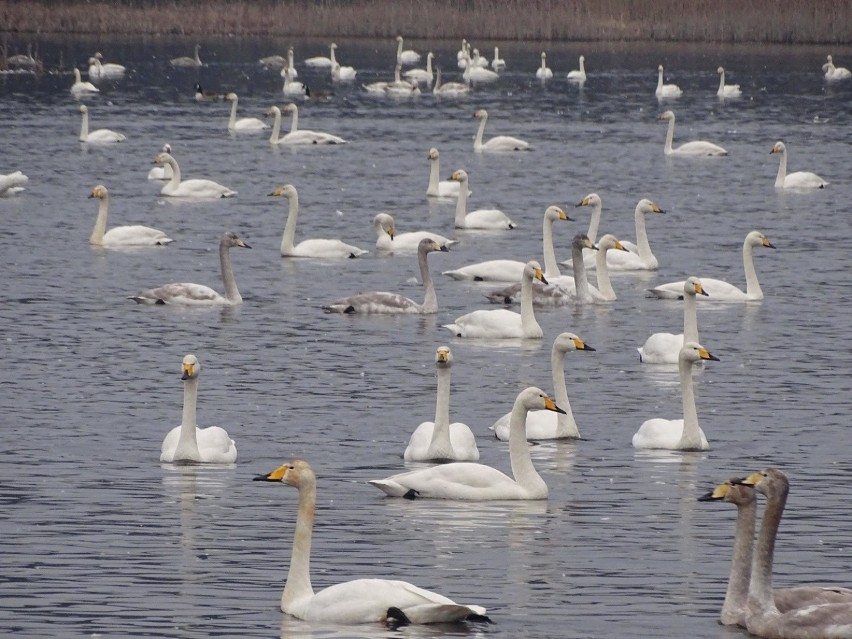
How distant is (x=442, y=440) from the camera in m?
15.2

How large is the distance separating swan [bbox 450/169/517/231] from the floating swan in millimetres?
17069

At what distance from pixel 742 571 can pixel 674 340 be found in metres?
9.31

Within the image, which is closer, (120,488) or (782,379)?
(120,488)

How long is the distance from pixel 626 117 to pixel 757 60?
21560 mm

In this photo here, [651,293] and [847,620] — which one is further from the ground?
[847,620]

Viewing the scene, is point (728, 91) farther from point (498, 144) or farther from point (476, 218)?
point (476, 218)

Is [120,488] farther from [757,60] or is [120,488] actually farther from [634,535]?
[757,60]

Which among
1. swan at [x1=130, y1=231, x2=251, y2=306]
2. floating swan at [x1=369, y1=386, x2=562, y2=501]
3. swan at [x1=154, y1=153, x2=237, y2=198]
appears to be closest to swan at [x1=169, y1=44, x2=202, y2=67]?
swan at [x1=154, y1=153, x2=237, y2=198]

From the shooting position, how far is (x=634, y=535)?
13.2m

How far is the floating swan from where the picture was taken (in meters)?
14.0

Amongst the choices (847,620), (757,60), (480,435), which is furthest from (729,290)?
(757,60)

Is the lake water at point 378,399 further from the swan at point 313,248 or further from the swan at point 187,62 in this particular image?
the swan at point 187,62

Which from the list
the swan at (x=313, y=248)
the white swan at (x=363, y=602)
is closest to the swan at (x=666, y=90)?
the swan at (x=313, y=248)

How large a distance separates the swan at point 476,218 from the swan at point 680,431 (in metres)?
15.1
